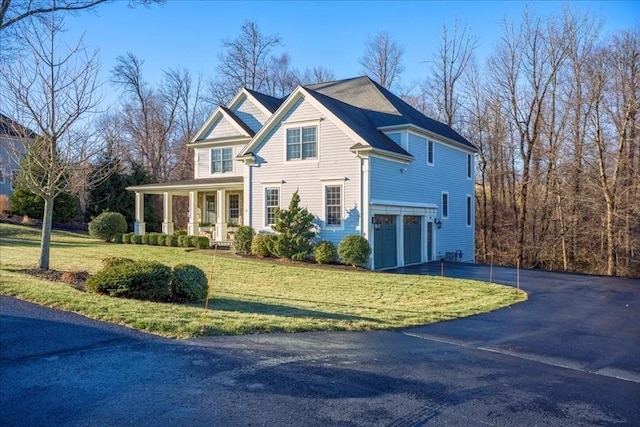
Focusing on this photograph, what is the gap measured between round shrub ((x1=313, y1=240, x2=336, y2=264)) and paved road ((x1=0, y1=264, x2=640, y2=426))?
34.9 ft

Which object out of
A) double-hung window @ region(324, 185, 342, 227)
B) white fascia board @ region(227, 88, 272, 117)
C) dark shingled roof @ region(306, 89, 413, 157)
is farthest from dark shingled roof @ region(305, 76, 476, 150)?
double-hung window @ region(324, 185, 342, 227)

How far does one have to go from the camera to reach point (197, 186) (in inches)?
1041

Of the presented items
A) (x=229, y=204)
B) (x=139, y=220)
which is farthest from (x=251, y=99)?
(x=139, y=220)

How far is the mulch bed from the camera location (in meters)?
11.9

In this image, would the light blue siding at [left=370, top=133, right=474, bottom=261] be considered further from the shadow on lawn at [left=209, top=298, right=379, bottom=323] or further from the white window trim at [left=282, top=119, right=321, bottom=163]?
the shadow on lawn at [left=209, top=298, right=379, bottom=323]

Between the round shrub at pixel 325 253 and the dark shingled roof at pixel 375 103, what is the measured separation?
7020 millimetres

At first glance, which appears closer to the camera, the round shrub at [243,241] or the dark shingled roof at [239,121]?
the round shrub at [243,241]

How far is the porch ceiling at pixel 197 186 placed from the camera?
1007 inches

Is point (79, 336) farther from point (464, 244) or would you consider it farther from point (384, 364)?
point (464, 244)

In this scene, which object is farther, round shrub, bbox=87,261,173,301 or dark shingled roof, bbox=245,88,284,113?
dark shingled roof, bbox=245,88,284,113

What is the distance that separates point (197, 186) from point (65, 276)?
14.1 m

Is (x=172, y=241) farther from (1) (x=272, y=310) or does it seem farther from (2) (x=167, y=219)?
(1) (x=272, y=310)

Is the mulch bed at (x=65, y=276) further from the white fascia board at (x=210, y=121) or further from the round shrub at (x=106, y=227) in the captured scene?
the white fascia board at (x=210, y=121)

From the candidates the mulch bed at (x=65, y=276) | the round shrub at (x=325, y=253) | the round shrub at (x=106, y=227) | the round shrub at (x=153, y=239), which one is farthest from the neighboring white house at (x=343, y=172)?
the mulch bed at (x=65, y=276)
